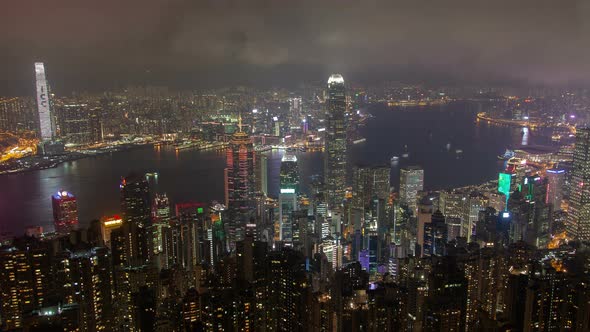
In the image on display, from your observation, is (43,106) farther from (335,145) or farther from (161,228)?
(335,145)

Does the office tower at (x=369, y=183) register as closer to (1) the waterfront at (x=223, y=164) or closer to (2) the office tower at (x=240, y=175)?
(1) the waterfront at (x=223, y=164)

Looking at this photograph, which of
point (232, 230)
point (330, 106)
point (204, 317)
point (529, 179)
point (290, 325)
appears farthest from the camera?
point (330, 106)

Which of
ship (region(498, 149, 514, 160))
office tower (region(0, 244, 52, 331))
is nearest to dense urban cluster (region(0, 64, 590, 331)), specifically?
office tower (region(0, 244, 52, 331))

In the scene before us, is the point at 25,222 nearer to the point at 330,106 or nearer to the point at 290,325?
the point at 290,325

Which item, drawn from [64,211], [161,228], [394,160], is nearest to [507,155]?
[394,160]

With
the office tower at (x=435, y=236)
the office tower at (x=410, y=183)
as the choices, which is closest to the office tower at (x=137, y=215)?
the office tower at (x=435, y=236)

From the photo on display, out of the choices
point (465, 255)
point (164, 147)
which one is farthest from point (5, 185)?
point (465, 255)
